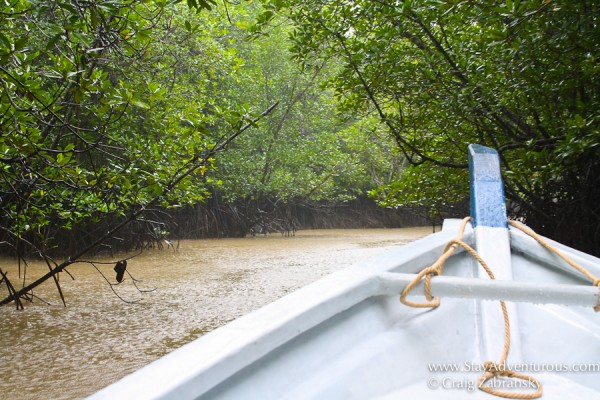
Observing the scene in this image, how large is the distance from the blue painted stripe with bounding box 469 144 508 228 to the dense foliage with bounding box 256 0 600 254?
0.66m

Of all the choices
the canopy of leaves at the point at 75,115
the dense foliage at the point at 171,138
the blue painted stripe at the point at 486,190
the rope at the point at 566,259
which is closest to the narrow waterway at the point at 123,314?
the dense foliage at the point at 171,138

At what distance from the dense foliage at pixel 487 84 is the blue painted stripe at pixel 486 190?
0.66 m

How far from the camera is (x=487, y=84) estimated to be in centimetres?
318

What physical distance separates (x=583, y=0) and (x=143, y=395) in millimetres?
2316

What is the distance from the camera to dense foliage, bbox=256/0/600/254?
97.4 inches

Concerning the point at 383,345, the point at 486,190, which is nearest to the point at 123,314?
the point at 486,190

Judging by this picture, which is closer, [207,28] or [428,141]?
[428,141]

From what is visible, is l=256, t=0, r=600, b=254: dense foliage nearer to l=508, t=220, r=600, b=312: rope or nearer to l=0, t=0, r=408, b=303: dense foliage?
l=0, t=0, r=408, b=303: dense foliage

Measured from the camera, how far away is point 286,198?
481 inches

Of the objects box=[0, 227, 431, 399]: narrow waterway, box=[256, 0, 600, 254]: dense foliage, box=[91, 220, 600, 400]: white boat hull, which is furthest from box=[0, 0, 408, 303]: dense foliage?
box=[91, 220, 600, 400]: white boat hull

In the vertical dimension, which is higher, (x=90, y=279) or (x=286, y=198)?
(x=286, y=198)

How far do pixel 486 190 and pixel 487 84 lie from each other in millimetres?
1557

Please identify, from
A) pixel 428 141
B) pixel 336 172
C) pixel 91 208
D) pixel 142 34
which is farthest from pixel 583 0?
pixel 336 172

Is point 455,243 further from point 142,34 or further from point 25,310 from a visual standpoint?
point 25,310
